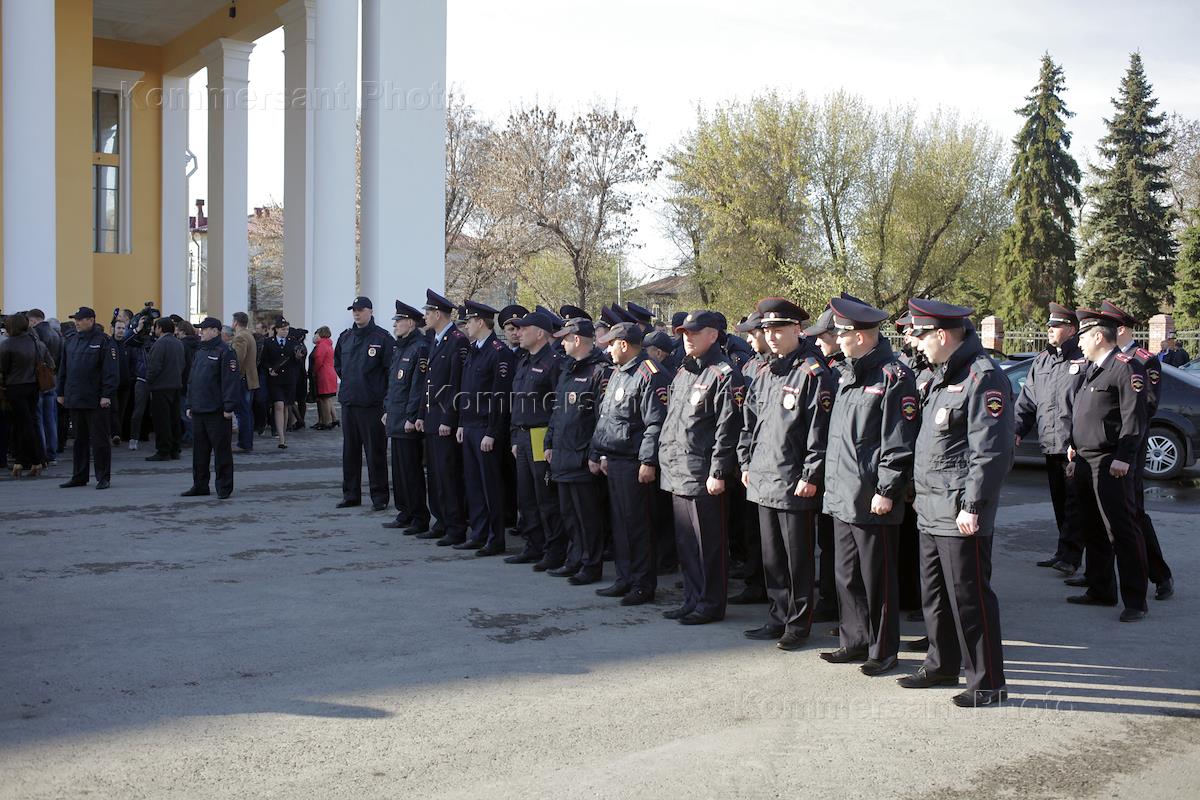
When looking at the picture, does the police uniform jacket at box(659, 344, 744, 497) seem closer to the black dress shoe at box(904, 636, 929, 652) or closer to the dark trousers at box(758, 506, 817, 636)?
the dark trousers at box(758, 506, 817, 636)

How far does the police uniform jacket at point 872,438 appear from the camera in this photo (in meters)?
5.64

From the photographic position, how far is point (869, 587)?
5812 mm

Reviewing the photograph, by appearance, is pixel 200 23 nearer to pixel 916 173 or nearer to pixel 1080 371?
pixel 1080 371

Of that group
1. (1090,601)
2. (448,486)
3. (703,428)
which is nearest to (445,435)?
(448,486)

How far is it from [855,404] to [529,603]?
106 inches

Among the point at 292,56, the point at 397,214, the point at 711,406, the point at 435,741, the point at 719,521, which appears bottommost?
the point at 435,741

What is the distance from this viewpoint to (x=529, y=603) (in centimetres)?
721

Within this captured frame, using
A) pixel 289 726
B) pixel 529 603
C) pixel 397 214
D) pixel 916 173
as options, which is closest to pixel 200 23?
pixel 397 214

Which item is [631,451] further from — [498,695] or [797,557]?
[498,695]

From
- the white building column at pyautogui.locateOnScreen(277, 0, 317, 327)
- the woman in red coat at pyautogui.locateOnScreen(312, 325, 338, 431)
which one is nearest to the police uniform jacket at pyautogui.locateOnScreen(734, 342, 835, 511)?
the woman in red coat at pyautogui.locateOnScreen(312, 325, 338, 431)

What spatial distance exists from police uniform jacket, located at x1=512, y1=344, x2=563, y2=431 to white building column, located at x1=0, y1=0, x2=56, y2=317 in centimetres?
1132

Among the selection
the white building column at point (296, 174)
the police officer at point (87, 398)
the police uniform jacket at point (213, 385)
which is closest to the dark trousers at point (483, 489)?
the police uniform jacket at point (213, 385)

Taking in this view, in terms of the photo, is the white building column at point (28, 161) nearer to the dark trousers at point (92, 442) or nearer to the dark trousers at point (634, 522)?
the dark trousers at point (92, 442)

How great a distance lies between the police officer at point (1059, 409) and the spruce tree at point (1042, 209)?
39.0m
